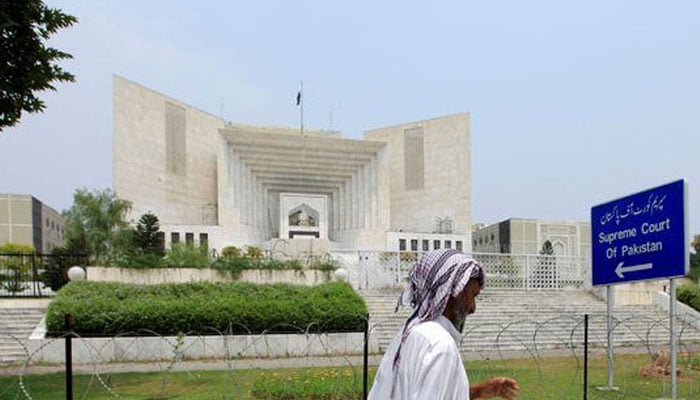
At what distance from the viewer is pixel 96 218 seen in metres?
30.7

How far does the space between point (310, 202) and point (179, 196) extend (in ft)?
27.1

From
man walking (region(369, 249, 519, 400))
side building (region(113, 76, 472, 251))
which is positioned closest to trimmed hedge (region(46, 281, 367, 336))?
man walking (region(369, 249, 519, 400))

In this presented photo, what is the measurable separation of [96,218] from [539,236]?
4482 cm

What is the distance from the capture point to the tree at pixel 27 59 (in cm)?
927

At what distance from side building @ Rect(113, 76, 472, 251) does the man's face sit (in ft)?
107

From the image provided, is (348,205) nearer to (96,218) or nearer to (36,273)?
(96,218)

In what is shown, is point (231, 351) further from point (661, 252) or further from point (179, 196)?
point (179, 196)

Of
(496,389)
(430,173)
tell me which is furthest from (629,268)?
(430,173)

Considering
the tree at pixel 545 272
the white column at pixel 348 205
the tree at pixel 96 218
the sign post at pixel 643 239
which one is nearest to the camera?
the sign post at pixel 643 239

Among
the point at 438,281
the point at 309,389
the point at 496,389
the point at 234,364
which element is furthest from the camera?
the point at 234,364

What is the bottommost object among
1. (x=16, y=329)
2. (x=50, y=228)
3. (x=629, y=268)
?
(x=16, y=329)

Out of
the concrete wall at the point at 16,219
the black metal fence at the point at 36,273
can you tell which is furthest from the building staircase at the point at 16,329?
the concrete wall at the point at 16,219

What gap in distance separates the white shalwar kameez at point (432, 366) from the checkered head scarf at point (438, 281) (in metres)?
0.05

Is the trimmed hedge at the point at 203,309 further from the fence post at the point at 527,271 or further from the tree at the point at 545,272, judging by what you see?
the tree at the point at 545,272
